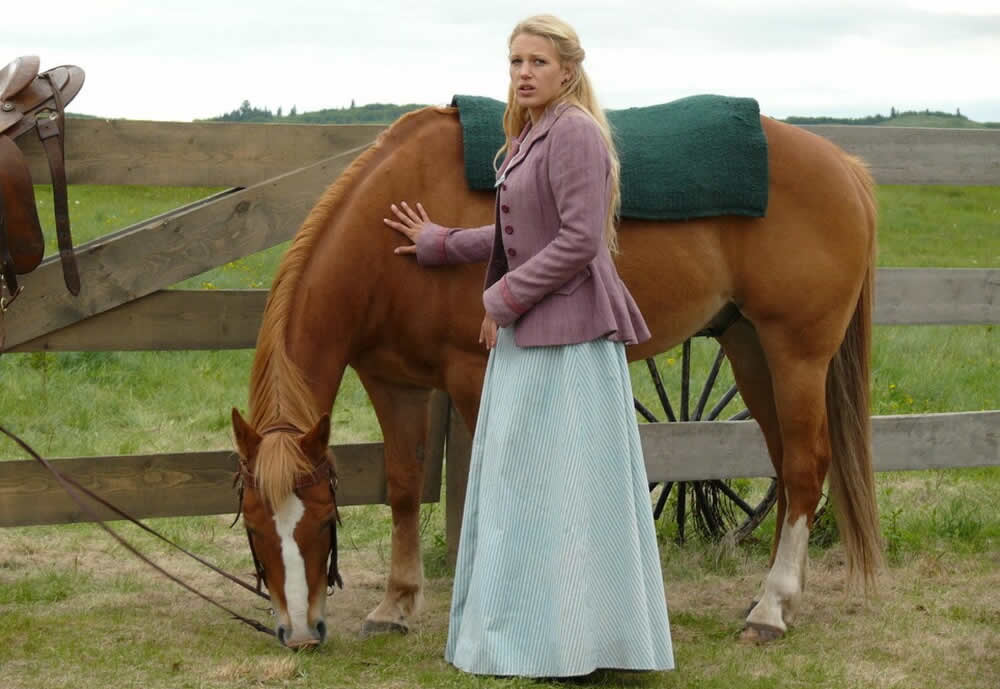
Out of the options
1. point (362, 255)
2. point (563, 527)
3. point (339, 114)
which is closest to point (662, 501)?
point (563, 527)

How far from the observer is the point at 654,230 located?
4.17 m

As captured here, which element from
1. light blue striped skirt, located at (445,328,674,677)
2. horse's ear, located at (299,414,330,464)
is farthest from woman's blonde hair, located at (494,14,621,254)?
horse's ear, located at (299,414,330,464)

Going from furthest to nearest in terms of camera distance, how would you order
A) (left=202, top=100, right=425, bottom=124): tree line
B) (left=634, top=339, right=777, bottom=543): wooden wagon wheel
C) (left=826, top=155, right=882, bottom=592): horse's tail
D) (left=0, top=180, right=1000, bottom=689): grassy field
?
(left=202, top=100, right=425, bottom=124): tree line, (left=634, top=339, right=777, bottom=543): wooden wagon wheel, (left=826, top=155, right=882, bottom=592): horse's tail, (left=0, top=180, right=1000, bottom=689): grassy field

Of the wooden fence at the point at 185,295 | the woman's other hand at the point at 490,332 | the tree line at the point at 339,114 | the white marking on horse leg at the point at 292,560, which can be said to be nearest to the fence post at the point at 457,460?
the wooden fence at the point at 185,295

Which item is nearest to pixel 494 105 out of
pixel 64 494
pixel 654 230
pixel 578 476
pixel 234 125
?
pixel 654 230

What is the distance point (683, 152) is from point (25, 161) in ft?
7.38

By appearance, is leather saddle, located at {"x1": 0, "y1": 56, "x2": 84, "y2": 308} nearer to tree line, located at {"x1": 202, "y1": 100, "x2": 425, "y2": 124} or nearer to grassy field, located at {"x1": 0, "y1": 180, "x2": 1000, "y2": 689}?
grassy field, located at {"x1": 0, "y1": 180, "x2": 1000, "y2": 689}

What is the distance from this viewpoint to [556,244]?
10.7 ft

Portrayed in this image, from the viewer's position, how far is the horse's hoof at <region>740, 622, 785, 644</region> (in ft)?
13.6

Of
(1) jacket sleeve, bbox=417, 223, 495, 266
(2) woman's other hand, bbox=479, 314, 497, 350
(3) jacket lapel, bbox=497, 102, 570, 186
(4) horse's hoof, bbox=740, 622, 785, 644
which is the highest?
(3) jacket lapel, bbox=497, 102, 570, 186

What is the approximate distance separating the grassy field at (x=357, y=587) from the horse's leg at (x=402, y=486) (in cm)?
11

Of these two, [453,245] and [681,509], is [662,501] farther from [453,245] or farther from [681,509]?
[453,245]

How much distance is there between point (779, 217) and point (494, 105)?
110 centimetres

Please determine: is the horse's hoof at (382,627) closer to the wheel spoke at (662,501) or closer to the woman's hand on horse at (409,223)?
the woman's hand on horse at (409,223)
